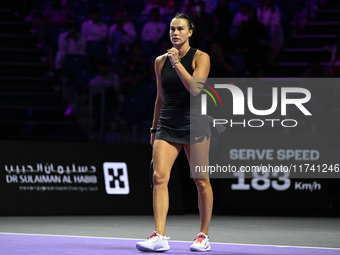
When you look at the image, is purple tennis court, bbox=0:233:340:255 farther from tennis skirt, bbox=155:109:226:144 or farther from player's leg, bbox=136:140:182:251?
tennis skirt, bbox=155:109:226:144

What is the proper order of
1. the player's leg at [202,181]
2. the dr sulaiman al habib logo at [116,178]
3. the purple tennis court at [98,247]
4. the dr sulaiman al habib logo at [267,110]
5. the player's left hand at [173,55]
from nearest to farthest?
the player's left hand at [173,55], the purple tennis court at [98,247], the player's leg at [202,181], the dr sulaiman al habib logo at [116,178], the dr sulaiman al habib logo at [267,110]

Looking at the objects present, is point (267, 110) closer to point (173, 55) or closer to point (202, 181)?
point (202, 181)

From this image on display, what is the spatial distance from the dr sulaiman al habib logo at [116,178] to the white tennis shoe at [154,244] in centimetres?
343

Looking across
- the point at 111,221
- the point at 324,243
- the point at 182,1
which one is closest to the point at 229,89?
the point at 111,221

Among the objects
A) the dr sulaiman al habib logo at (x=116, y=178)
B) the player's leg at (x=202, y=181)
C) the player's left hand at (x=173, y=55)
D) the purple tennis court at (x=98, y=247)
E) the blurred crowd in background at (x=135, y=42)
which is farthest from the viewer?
A: the blurred crowd in background at (x=135, y=42)

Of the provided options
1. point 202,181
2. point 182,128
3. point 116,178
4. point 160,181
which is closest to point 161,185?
point 160,181

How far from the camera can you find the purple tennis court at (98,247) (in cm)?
434

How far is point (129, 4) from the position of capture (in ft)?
42.5

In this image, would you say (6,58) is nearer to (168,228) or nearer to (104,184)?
(104,184)

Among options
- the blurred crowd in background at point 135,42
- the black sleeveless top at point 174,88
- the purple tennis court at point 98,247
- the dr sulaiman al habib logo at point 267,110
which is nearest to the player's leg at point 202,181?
the purple tennis court at point 98,247

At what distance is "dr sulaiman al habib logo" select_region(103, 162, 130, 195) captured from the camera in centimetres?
768

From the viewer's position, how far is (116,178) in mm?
7719

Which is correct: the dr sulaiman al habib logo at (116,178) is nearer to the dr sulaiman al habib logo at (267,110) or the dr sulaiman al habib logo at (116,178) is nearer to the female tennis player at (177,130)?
the dr sulaiman al habib logo at (267,110)

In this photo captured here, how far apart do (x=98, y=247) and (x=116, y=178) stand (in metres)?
3.13
